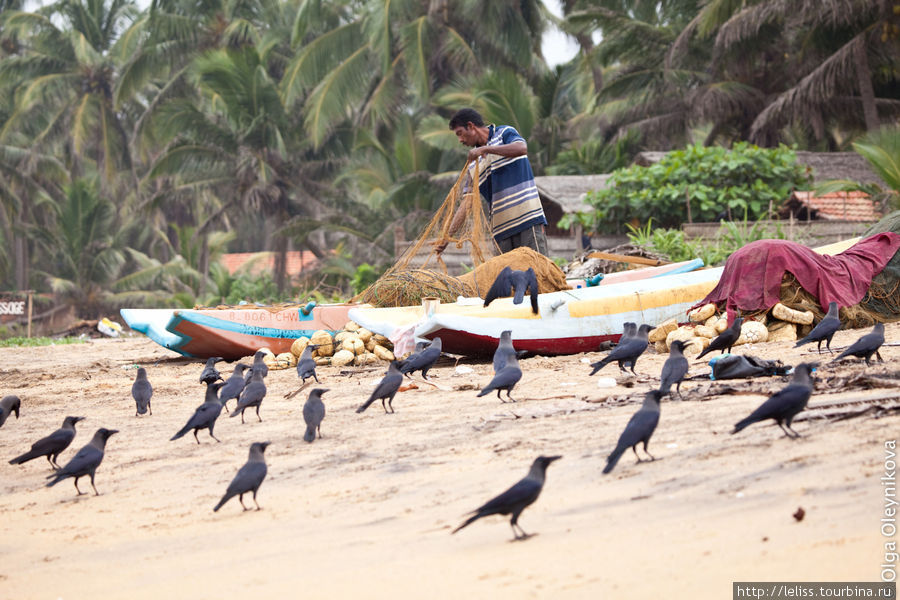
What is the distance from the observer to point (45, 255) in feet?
134

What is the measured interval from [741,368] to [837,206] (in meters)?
12.9

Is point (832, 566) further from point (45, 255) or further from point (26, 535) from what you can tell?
point (45, 255)

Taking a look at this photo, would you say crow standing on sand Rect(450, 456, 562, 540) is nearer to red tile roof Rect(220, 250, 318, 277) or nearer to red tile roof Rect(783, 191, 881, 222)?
red tile roof Rect(783, 191, 881, 222)

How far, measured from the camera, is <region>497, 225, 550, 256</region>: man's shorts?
9016 mm

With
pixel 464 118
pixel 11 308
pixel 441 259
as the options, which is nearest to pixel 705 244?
pixel 441 259

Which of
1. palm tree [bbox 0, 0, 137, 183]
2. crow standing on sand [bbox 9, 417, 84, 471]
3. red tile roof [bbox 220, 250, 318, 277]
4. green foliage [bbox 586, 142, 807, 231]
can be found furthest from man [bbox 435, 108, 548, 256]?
palm tree [bbox 0, 0, 137, 183]

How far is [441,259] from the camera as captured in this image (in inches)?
376

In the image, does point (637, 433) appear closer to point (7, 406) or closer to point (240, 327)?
point (7, 406)

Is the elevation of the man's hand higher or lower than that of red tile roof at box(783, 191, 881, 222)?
lower

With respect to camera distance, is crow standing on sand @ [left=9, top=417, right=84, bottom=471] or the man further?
the man

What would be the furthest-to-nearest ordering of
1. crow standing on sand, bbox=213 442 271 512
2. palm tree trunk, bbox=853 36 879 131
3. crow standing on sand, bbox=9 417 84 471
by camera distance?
palm tree trunk, bbox=853 36 879 131, crow standing on sand, bbox=9 417 84 471, crow standing on sand, bbox=213 442 271 512

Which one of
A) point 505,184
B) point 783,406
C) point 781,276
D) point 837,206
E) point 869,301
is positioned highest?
point 837,206

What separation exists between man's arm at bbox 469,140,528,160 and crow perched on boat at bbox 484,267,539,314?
1.10 meters

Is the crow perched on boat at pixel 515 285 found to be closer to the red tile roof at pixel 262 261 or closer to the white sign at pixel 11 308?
the white sign at pixel 11 308
